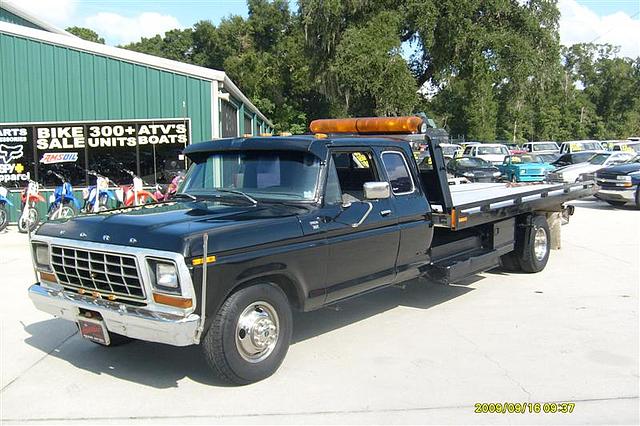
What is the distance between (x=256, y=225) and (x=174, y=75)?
11.1 meters

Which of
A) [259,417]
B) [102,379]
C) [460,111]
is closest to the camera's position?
[259,417]

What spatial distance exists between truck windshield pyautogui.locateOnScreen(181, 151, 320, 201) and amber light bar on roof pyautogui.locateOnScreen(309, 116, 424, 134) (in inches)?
66.3

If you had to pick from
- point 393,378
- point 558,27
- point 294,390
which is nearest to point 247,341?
point 294,390

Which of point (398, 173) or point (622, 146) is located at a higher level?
point (622, 146)

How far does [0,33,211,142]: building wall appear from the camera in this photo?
1473 cm

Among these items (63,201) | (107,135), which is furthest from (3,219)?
(107,135)

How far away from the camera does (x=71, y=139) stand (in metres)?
14.9

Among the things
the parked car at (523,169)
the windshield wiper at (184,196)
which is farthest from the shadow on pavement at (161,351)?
the parked car at (523,169)

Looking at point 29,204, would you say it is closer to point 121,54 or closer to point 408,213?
point 121,54

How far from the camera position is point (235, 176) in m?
5.61

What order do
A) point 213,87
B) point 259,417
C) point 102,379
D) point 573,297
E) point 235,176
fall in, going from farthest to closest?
point 213,87 → point 573,297 → point 235,176 → point 102,379 → point 259,417

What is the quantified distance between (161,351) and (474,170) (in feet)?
65.7

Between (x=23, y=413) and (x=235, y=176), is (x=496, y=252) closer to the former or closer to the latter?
(x=235, y=176)
